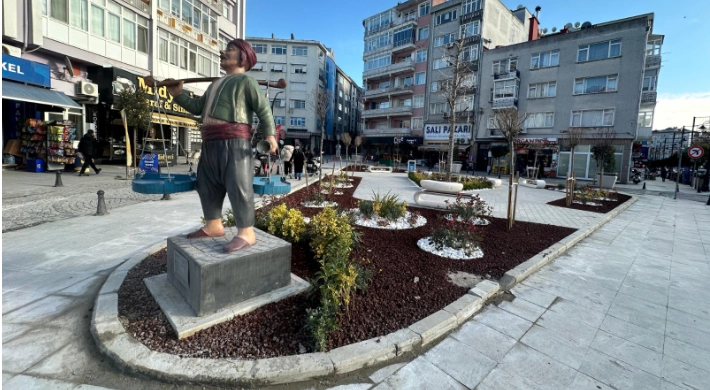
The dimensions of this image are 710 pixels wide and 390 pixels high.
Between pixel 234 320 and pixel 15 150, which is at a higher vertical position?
pixel 15 150

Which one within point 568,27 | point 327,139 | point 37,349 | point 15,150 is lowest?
point 37,349

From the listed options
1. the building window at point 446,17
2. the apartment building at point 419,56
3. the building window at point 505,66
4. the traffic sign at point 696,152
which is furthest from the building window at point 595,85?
the building window at point 446,17

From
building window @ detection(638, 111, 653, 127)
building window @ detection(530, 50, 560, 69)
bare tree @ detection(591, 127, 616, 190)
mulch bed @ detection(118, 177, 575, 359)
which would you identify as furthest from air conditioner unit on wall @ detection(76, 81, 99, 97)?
building window @ detection(638, 111, 653, 127)

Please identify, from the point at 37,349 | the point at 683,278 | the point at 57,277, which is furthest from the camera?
the point at 683,278

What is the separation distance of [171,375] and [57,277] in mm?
2882

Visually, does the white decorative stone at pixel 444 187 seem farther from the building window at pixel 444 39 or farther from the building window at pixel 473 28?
the building window at pixel 444 39

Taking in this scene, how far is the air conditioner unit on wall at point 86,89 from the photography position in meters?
16.2

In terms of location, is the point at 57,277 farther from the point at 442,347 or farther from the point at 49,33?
the point at 49,33

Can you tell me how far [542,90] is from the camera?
30656 millimetres

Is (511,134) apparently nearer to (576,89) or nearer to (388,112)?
(576,89)

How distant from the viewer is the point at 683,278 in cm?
A: 534

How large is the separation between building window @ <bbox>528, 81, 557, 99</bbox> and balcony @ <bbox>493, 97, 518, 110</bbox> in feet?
4.41

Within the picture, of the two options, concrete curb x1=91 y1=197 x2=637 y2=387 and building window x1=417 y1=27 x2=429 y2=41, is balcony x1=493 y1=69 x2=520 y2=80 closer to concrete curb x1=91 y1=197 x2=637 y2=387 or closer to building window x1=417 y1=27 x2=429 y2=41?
building window x1=417 y1=27 x2=429 y2=41

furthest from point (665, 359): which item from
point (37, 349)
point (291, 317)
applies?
point (37, 349)
